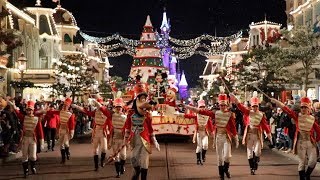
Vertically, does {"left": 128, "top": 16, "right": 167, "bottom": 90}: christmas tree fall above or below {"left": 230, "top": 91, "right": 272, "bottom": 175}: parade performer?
above

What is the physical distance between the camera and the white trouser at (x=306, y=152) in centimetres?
1229

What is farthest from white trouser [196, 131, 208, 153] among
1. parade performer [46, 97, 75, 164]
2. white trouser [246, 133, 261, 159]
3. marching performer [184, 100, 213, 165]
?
parade performer [46, 97, 75, 164]

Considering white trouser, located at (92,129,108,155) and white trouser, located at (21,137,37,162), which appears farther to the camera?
white trouser, located at (92,129,108,155)

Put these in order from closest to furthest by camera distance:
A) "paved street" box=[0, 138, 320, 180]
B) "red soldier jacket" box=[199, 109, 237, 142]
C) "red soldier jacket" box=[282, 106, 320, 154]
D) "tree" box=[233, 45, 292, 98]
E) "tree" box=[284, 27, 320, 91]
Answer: "red soldier jacket" box=[282, 106, 320, 154]
"red soldier jacket" box=[199, 109, 237, 142]
"paved street" box=[0, 138, 320, 180]
"tree" box=[284, 27, 320, 91]
"tree" box=[233, 45, 292, 98]

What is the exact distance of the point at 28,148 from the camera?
14.7m

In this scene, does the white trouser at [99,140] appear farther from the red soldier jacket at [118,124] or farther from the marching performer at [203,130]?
the marching performer at [203,130]

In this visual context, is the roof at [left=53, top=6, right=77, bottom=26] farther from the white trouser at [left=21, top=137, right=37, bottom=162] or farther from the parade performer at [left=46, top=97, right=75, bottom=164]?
the white trouser at [left=21, top=137, right=37, bottom=162]

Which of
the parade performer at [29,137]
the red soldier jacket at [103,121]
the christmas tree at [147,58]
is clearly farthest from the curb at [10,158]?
the christmas tree at [147,58]

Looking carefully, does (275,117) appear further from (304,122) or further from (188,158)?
(304,122)

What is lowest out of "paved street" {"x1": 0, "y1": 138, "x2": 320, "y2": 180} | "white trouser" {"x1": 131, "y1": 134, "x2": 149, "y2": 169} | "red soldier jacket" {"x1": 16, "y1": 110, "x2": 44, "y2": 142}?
"paved street" {"x1": 0, "y1": 138, "x2": 320, "y2": 180}

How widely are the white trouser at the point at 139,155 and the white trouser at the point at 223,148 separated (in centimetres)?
263

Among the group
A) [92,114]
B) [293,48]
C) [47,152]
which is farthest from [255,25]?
[92,114]

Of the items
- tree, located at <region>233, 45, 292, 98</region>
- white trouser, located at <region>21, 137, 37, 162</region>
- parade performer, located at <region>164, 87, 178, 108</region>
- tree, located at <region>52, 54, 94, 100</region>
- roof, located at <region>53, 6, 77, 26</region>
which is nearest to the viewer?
white trouser, located at <region>21, 137, 37, 162</region>

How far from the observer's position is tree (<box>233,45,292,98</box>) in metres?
32.2
